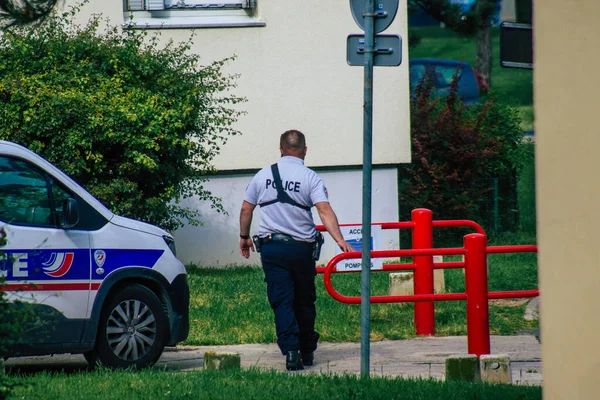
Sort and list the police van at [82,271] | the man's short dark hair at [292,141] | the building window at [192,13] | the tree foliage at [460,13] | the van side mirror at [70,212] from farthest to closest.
→ the tree foliage at [460,13] < the building window at [192,13] < the man's short dark hair at [292,141] < the van side mirror at [70,212] < the police van at [82,271]

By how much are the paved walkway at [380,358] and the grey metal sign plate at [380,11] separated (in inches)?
103

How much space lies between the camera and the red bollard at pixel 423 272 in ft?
34.3

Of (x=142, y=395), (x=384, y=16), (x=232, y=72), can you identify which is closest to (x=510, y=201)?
(x=232, y=72)

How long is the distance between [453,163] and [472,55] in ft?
95.3

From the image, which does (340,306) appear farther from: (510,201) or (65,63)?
(510,201)

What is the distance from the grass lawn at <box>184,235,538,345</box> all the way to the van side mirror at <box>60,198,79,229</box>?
252 cm

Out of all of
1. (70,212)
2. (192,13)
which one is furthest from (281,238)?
(192,13)

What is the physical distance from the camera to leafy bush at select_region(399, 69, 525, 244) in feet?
57.0

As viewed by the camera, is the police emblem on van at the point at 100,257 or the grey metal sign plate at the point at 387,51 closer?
the grey metal sign plate at the point at 387,51

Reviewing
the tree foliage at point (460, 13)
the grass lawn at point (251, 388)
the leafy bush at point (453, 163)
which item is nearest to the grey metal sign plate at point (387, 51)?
the grass lawn at point (251, 388)

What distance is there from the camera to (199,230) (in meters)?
15.7

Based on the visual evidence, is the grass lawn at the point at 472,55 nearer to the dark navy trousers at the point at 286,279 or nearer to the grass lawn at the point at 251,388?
the dark navy trousers at the point at 286,279

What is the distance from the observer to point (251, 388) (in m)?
7.29

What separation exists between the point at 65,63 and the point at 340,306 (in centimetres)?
443
